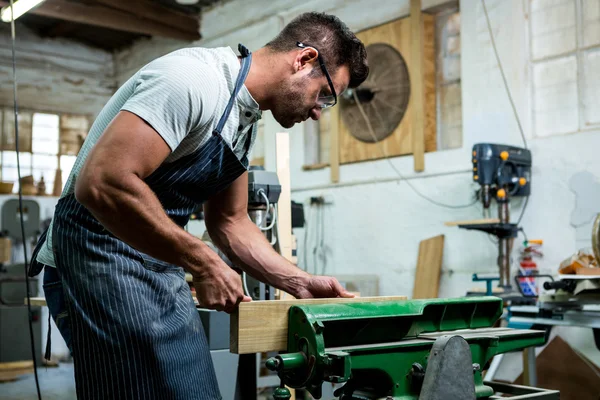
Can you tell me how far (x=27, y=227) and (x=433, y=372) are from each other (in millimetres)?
6311

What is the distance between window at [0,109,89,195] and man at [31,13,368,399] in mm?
6829

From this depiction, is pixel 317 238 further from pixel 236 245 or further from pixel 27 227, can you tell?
pixel 236 245

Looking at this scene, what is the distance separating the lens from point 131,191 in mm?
1136

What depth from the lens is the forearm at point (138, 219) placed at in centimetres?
113

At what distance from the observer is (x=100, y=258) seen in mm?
1274

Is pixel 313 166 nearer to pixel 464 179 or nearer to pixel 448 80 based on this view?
pixel 448 80

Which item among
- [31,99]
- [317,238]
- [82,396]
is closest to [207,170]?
[82,396]

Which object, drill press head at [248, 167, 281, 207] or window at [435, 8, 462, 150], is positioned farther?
window at [435, 8, 462, 150]

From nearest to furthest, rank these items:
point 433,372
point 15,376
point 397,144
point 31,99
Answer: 1. point 433,372
2. point 397,144
3. point 15,376
4. point 31,99

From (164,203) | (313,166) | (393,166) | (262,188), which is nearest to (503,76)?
(393,166)

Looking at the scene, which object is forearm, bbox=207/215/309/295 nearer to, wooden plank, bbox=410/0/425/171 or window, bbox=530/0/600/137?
window, bbox=530/0/600/137

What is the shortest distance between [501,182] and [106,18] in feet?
15.4

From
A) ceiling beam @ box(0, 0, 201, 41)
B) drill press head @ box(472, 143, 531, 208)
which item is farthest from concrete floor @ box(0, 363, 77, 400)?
ceiling beam @ box(0, 0, 201, 41)

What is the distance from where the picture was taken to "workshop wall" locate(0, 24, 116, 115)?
779 centimetres
